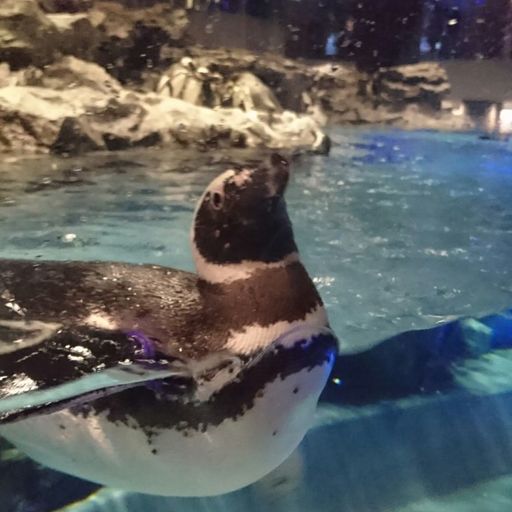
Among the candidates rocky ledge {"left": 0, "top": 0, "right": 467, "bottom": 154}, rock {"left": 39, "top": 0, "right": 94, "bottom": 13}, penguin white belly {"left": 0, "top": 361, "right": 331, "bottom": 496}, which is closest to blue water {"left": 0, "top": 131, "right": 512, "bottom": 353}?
rocky ledge {"left": 0, "top": 0, "right": 467, "bottom": 154}

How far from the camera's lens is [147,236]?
78.5 inches

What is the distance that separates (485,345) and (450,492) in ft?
2.85

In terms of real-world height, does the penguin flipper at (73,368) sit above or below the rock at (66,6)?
below

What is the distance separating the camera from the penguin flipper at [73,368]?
697 mm

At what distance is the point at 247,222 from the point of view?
2.56ft

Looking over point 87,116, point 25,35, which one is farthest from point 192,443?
point 25,35

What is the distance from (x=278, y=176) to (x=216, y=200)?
0.08 metres

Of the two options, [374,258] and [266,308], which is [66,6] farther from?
[266,308]

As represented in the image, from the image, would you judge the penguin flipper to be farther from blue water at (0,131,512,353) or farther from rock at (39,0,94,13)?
rock at (39,0,94,13)

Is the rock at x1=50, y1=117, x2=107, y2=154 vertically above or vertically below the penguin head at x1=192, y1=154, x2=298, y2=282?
below

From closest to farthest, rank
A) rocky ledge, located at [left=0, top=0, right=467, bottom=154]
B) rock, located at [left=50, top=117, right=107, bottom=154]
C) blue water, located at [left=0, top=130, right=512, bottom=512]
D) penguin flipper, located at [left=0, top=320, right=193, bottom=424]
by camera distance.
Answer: penguin flipper, located at [left=0, top=320, right=193, bottom=424] < blue water, located at [left=0, top=130, right=512, bottom=512] < rocky ledge, located at [left=0, top=0, right=467, bottom=154] < rock, located at [left=50, top=117, right=107, bottom=154]

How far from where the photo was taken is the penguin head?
775 millimetres

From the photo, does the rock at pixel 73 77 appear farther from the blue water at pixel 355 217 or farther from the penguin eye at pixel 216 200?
the penguin eye at pixel 216 200

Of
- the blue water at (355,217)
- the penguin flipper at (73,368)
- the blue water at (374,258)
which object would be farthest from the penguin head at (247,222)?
the blue water at (355,217)
